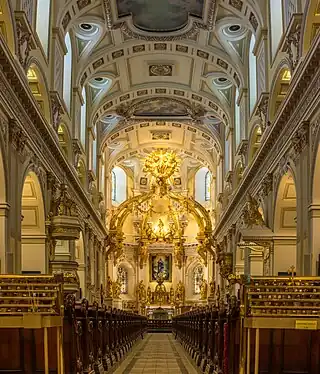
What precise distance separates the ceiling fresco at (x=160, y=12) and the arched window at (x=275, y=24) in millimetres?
3528

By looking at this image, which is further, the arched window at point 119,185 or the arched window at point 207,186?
the arched window at point 119,185

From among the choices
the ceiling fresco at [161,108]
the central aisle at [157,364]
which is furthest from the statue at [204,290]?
the central aisle at [157,364]

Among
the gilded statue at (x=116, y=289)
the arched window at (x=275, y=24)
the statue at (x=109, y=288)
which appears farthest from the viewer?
the gilded statue at (x=116, y=289)

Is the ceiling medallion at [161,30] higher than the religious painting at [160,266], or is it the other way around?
the ceiling medallion at [161,30]

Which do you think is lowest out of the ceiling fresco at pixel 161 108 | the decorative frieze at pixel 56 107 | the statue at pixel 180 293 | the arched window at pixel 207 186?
the statue at pixel 180 293

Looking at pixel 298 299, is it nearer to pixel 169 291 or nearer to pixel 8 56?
pixel 8 56

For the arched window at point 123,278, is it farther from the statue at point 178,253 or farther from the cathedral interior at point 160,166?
the statue at point 178,253

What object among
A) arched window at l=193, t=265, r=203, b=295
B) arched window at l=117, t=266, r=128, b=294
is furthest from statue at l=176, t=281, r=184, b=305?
arched window at l=117, t=266, r=128, b=294

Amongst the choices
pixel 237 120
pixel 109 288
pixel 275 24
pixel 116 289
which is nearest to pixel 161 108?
pixel 237 120

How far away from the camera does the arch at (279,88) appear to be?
18.5 meters

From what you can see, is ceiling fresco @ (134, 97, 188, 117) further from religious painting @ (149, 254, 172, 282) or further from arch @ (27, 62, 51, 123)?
religious painting @ (149, 254, 172, 282)

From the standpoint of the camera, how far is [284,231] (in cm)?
1989

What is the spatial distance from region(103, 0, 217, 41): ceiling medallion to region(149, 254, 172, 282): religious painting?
23.7 m

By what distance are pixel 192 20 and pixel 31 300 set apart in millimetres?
17472
